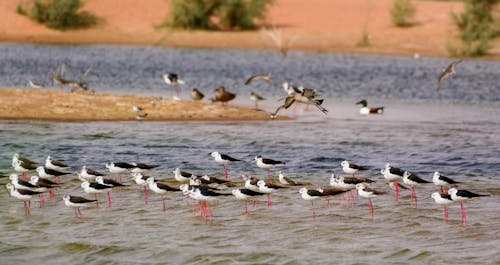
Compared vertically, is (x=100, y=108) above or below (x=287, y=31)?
below

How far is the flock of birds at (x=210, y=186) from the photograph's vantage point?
1914 centimetres

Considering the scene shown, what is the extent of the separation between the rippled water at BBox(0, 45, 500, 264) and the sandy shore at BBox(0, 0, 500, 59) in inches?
1232

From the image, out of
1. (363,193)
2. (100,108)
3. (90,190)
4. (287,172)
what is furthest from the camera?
(100,108)

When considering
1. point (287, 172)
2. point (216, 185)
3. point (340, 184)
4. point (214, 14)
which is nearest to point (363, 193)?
point (340, 184)

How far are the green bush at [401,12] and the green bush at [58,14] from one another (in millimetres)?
26276

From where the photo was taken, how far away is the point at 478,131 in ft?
108

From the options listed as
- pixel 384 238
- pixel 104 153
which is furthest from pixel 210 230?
pixel 104 153

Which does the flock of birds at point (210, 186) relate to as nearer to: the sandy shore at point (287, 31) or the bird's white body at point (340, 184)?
the bird's white body at point (340, 184)

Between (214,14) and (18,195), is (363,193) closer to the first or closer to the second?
(18,195)

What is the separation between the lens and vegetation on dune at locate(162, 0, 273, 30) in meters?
88.1

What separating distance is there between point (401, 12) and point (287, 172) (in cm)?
7107

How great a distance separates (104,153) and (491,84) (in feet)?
106

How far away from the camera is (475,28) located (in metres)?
83.0

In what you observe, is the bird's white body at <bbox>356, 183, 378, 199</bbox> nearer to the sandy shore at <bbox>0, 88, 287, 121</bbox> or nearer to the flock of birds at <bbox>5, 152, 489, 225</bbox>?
the flock of birds at <bbox>5, 152, 489, 225</bbox>
